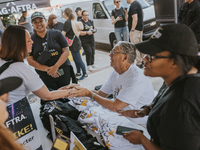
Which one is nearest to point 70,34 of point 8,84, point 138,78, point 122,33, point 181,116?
point 122,33

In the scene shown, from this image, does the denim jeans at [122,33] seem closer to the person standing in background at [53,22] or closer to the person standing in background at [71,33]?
the person standing in background at [71,33]

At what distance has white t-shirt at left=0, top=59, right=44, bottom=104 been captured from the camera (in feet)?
5.04

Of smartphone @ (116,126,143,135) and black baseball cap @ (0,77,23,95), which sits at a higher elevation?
black baseball cap @ (0,77,23,95)

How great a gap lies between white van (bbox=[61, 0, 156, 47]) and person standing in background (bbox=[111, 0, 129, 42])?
2.55 ft

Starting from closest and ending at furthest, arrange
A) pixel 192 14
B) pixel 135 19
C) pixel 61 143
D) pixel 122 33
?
pixel 61 143, pixel 192 14, pixel 135 19, pixel 122 33

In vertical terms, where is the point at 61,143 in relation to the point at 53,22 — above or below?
below

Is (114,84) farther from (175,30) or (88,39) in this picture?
(88,39)

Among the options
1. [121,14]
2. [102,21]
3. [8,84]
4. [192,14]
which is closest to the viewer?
[8,84]

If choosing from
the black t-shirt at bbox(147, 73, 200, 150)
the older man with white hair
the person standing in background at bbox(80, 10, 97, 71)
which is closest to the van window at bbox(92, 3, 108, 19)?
the person standing in background at bbox(80, 10, 97, 71)

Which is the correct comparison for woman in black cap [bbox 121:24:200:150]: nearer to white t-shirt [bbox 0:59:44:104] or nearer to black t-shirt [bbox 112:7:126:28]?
white t-shirt [bbox 0:59:44:104]

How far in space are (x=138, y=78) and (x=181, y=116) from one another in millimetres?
883

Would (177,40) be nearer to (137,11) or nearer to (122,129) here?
(122,129)

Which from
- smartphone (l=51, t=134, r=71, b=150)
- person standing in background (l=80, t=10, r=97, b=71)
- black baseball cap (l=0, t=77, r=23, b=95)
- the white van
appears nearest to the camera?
black baseball cap (l=0, t=77, r=23, b=95)

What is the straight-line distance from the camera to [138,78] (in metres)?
1.75
